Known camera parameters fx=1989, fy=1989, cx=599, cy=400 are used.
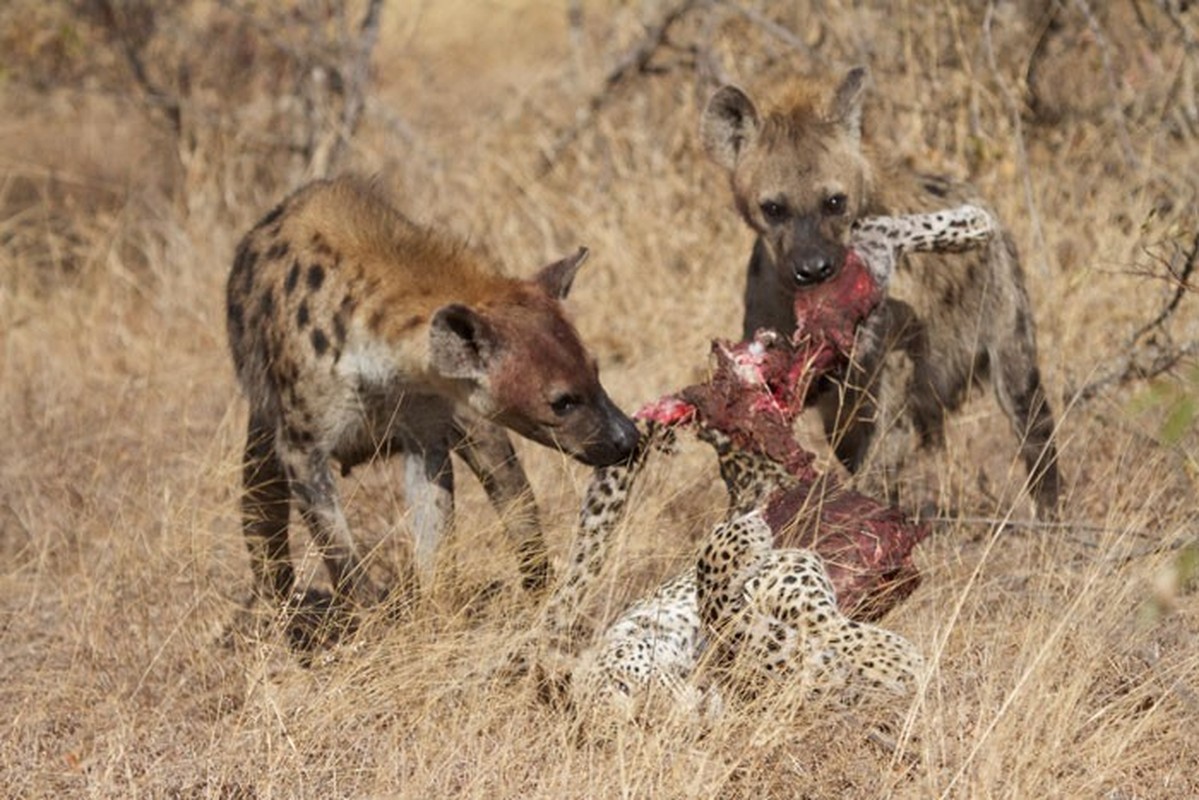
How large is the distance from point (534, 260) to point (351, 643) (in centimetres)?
381

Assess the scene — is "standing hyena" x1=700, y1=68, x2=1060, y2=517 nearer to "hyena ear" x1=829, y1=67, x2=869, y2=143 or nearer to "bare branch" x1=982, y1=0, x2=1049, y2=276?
"hyena ear" x1=829, y1=67, x2=869, y2=143

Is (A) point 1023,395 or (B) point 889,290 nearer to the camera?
(B) point 889,290

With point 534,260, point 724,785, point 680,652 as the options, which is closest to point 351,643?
Answer: point 680,652

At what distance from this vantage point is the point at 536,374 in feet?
16.2

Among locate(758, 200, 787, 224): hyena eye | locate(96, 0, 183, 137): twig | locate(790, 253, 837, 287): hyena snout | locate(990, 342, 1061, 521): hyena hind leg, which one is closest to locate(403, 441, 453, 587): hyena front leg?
locate(790, 253, 837, 287): hyena snout

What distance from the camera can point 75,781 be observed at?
4445mm

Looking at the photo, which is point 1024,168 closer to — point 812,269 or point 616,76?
point 812,269

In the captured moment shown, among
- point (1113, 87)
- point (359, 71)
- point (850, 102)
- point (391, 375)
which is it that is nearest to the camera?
point (391, 375)

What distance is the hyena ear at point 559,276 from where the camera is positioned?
517 cm

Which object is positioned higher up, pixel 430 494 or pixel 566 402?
pixel 566 402

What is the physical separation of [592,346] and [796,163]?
6.39 feet

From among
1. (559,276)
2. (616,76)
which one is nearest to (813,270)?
(559,276)

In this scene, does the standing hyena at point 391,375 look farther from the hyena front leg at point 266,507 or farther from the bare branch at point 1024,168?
the bare branch at point 1024,168

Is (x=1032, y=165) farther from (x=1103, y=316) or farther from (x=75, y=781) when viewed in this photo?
(x=75, y=781)
